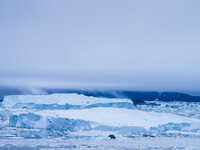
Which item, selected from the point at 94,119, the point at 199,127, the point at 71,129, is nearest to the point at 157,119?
the point at 199,127

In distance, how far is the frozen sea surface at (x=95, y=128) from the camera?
10.8 metres

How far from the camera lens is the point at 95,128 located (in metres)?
15.1

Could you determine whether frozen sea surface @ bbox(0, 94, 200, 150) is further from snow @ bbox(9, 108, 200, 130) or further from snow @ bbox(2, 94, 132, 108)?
snow @ bbox(2, 94, 132, 108)

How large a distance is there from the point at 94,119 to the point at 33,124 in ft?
9.74

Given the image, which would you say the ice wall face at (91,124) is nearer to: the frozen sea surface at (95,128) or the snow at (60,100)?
the frozen sea surface at (95,128)

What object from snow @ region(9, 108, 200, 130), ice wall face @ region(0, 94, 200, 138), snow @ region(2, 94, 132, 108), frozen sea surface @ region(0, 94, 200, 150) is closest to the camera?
frozen sea surface @ region(0, 94, 200, 150)

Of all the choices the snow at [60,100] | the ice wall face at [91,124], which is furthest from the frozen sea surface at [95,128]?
the snow at [60,100]

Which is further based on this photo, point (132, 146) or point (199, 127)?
point (199, 127)

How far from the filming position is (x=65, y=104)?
20344 mm

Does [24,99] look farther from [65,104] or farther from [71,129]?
[71,129]

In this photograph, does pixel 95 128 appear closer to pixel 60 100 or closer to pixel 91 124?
pixel 91 124

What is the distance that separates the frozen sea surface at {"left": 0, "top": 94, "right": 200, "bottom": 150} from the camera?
10788 millimetres

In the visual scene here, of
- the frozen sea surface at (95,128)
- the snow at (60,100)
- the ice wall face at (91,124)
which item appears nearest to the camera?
the frozen sea surface at (95,128)

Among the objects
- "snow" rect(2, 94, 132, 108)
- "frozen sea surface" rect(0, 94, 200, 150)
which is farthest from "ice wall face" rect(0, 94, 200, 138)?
"snow" rect(2, 94, 132, 108)
